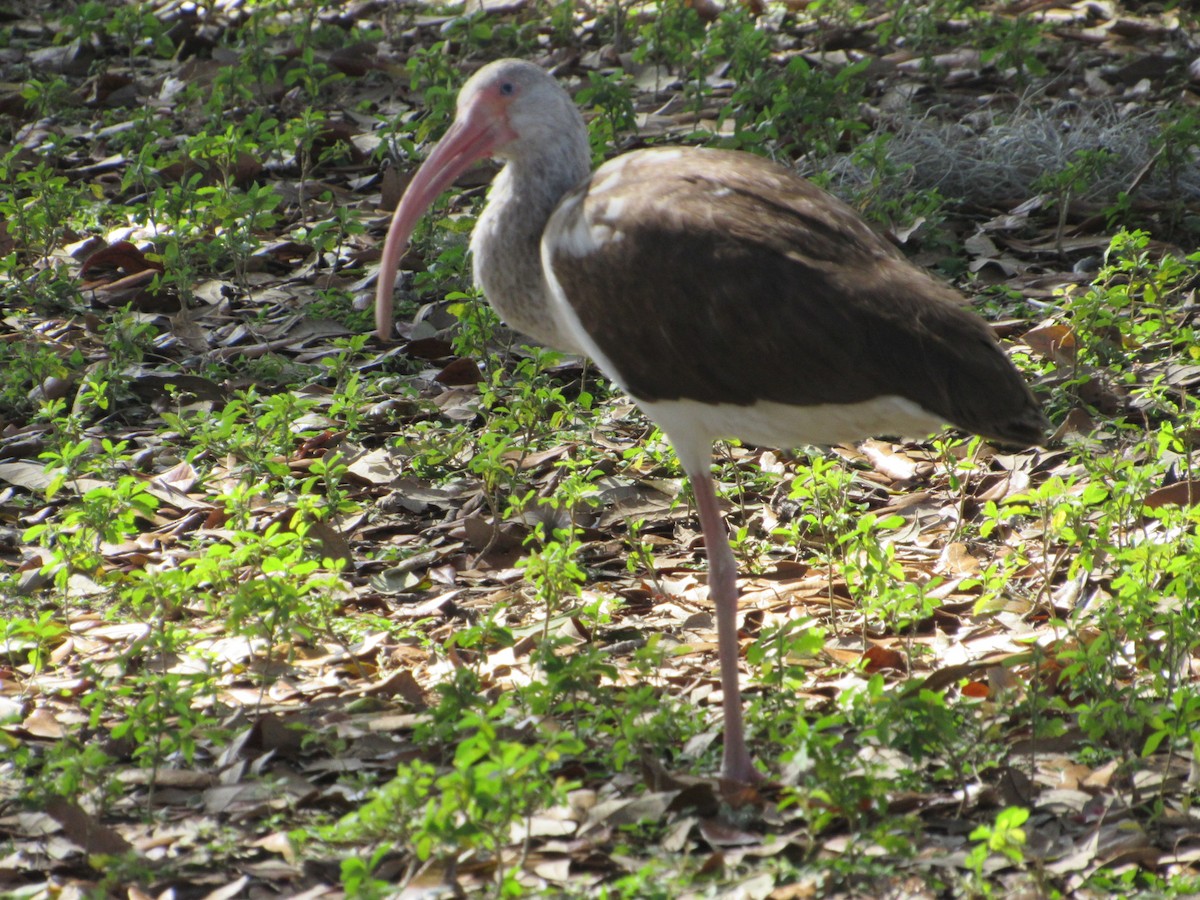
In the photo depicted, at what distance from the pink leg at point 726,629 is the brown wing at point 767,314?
0.37 metres

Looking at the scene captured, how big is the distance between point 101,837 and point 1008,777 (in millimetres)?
2140

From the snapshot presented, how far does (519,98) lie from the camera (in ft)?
15.3

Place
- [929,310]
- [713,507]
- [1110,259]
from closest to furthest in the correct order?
[929,310], [713,507], [1110,259]

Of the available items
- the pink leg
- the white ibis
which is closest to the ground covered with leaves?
the pink leg

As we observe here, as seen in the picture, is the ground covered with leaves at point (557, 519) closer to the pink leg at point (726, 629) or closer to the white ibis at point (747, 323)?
the pink leg at point (726, 629)

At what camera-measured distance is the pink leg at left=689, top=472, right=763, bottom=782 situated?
3.77m

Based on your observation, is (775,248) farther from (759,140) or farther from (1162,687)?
(759,140)

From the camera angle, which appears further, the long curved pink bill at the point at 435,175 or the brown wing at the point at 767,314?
the long curved pink bill at the point at 435,175

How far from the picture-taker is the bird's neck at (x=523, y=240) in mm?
4484

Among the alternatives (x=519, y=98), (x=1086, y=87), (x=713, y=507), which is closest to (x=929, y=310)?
(x=713, y=507)

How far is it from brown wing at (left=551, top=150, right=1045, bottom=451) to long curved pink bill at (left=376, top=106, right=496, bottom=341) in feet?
2.39

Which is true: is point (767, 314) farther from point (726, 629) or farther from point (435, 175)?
point (435, 175)

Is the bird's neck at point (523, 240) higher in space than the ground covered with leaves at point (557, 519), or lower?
higher

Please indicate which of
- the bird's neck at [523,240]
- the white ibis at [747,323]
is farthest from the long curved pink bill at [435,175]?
the white ibis at [747,323]
